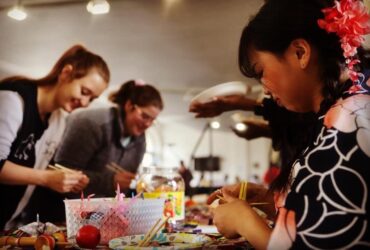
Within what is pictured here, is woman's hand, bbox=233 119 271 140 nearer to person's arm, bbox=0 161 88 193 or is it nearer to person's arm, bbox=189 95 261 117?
person's arm, bbox=189 95 261 117

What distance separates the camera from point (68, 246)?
0.85 meters

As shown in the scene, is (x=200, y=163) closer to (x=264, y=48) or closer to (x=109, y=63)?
(x=109, y=63)

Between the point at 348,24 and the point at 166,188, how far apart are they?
2.87 ft

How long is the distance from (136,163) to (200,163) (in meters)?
1.14

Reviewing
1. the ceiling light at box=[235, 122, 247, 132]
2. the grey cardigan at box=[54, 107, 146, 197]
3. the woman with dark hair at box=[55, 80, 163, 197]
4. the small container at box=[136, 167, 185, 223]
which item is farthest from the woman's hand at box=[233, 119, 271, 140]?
the grey cardigan at box=[54, 107, 146, 197]

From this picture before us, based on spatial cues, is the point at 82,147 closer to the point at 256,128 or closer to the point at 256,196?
the point at 256,128

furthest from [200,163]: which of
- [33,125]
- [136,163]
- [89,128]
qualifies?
[33,125]

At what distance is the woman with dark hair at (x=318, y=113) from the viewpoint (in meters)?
0.63

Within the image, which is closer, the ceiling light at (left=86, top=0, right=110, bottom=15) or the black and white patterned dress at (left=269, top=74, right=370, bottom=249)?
the black and white patterned dress at (left=269, top=74, right=370, bottom=249)

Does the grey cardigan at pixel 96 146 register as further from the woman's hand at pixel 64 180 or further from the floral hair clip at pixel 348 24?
the floral hair clip at pixel 348 24

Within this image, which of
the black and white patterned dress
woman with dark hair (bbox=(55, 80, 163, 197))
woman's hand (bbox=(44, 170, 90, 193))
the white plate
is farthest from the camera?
woman with dark hair (bbox=(55, 80, 163, 197))

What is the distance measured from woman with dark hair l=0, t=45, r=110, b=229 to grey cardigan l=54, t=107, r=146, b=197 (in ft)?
0.42

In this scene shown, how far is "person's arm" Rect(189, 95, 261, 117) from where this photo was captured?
1.57 metres

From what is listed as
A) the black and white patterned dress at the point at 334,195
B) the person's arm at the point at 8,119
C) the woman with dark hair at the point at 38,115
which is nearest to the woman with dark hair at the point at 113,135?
the woman with dark hair at the point at 38,115
